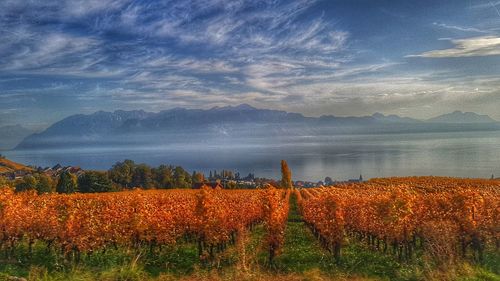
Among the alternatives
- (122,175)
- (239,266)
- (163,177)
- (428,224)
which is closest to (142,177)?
(122,175)

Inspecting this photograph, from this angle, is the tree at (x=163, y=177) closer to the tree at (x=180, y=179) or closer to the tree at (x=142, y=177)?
the tree at (x=180, y=179)

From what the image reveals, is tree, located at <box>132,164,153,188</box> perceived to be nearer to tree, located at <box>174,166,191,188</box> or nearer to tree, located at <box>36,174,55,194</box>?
tree, located at <box>174,166,191,188</box>

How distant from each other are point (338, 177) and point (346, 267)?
18509 cm

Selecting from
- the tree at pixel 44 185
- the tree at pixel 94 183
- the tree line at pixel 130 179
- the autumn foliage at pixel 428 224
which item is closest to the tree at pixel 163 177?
the tree line at pixel 130 179

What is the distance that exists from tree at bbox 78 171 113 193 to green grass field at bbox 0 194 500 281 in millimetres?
54794

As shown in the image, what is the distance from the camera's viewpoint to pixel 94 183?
73.7 m

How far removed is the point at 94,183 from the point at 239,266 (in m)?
67.4

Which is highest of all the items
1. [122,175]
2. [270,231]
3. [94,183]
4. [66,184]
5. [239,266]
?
[270,231]

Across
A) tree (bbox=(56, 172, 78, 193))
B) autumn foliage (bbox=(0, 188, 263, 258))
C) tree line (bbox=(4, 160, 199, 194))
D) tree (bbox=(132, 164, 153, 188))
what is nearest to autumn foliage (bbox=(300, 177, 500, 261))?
autumn foliage (bbox=(0, 188, 263, 258))

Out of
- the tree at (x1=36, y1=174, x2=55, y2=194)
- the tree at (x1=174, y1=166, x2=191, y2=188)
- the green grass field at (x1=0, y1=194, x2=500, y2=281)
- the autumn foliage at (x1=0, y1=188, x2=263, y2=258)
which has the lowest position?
the tree at (x1=174, y1=166, x2=191, y2=188)

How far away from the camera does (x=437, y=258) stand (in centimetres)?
1616

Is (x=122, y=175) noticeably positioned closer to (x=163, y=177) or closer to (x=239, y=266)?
(x=163, y=177)

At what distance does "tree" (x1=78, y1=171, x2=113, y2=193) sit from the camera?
73.9m

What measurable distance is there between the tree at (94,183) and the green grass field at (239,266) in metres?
54.8
